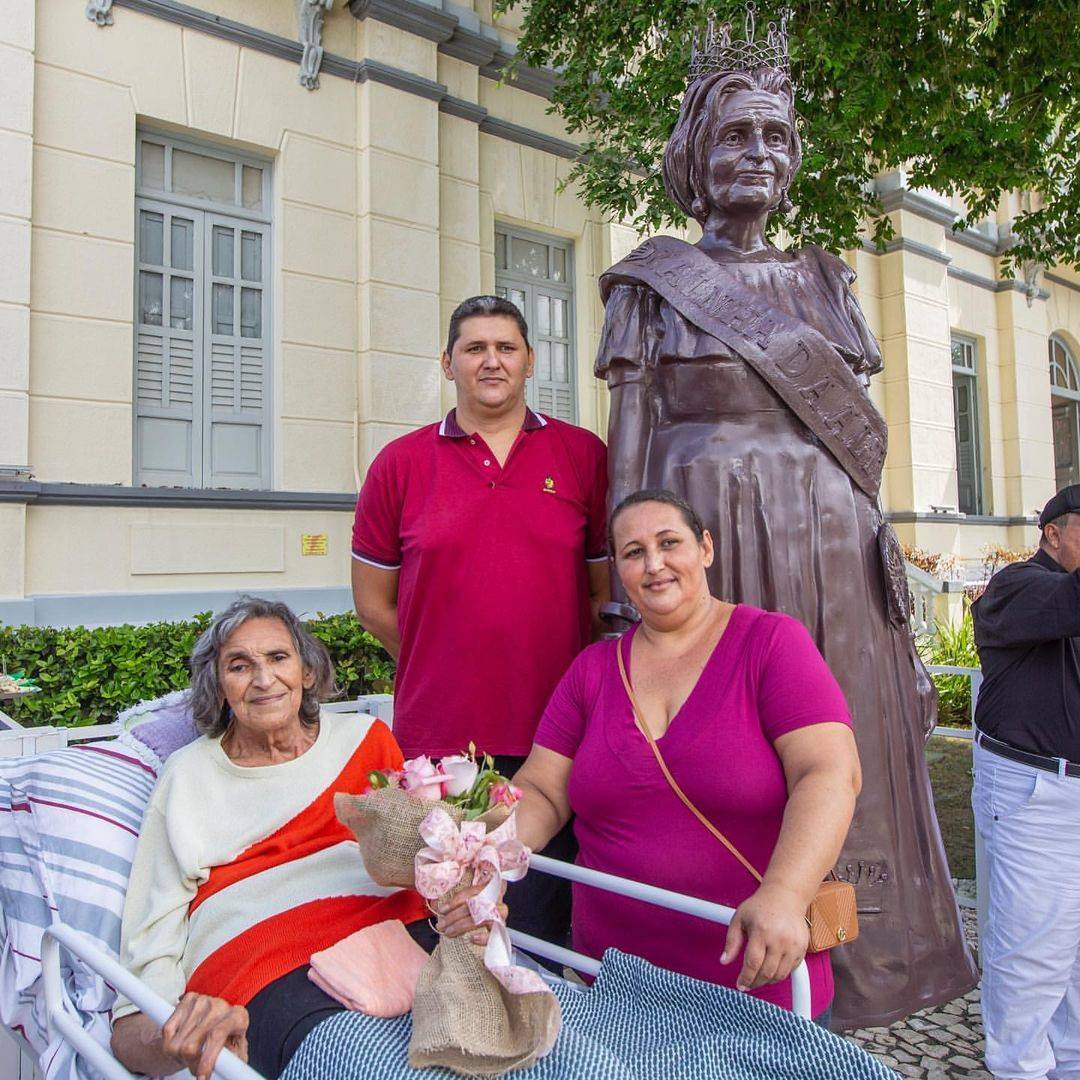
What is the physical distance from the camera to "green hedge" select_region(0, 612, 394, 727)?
17.8 ft

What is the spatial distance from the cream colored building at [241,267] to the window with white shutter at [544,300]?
3 centimetres

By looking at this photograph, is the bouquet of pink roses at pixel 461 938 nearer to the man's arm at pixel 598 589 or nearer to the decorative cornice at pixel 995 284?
the man's arm at pixel 598 589

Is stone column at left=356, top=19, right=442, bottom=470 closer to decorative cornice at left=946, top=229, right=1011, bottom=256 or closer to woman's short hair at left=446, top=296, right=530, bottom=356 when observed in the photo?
woman's short hair at left=446, top=296, right=530, bottom=356

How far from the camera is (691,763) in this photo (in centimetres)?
189

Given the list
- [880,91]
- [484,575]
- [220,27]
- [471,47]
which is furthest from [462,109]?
[484,575]

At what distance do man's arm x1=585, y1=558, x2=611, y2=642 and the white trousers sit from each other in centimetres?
128

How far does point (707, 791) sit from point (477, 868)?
19.4 inches

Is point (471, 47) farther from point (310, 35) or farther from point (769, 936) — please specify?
point (769, 936)

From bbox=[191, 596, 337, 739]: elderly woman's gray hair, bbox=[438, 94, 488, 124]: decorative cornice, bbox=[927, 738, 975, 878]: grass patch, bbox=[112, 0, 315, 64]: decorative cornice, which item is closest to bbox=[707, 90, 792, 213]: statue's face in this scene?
bbox=[191, 596, 337, 739]: elderly woman's gray hair

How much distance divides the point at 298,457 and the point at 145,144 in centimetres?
259

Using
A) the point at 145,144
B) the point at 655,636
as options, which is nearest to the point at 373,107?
the point at 145,144

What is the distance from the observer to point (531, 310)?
31.7 feet

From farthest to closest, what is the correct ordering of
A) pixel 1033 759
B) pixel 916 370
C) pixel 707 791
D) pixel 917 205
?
1. pixel 916 370
2. pixel 917 205
3. pixel 1033 759
4. pixel 707 791

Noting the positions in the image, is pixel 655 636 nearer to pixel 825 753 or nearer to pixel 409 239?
pixel 825 753
